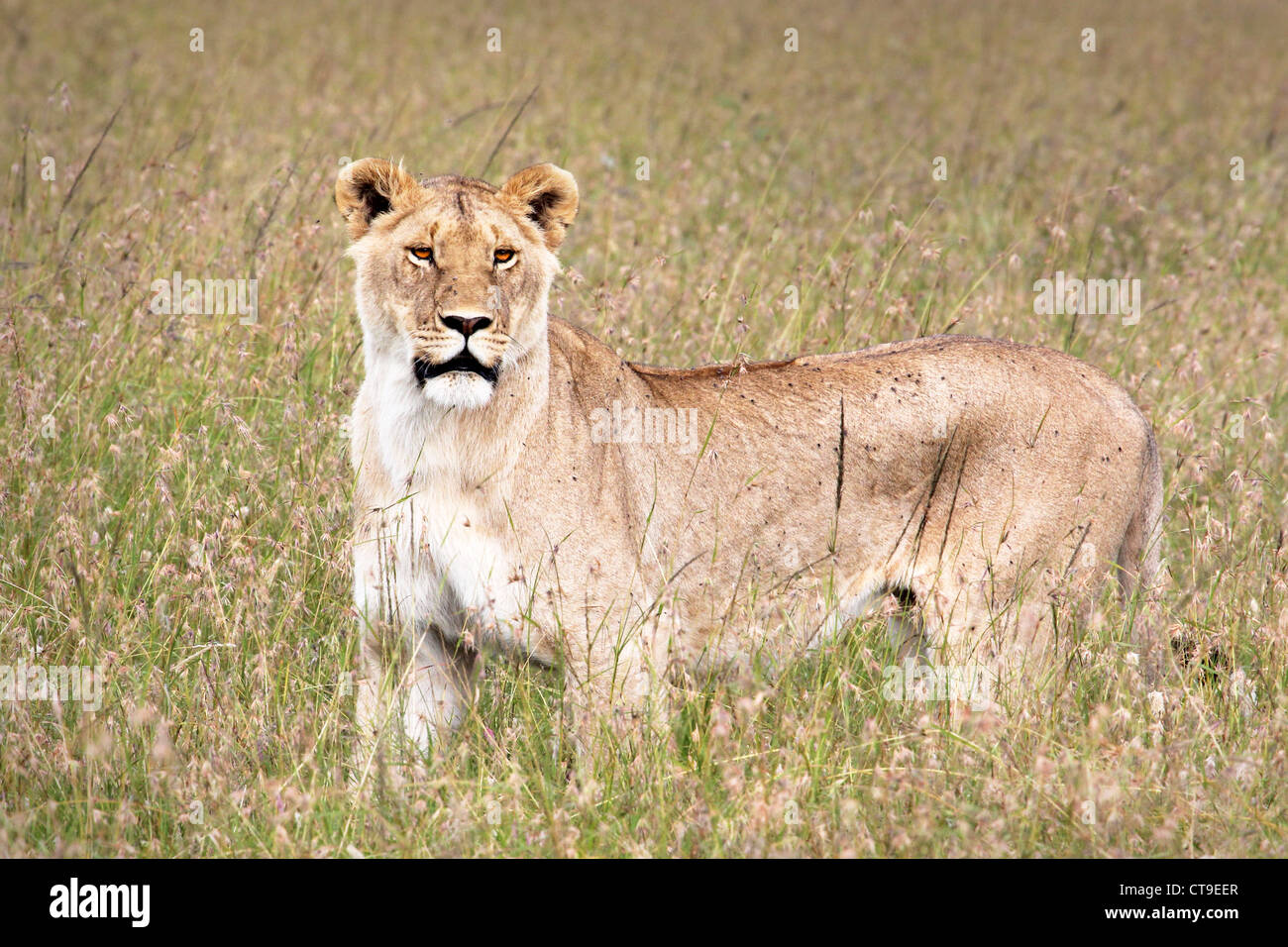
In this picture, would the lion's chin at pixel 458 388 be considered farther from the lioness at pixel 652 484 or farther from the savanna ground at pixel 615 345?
the savanna ground at pixel 615 345

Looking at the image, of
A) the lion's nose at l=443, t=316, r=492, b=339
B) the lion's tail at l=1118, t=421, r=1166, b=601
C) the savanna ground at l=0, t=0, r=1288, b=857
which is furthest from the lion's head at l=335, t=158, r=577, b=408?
the lion's tail at l=1118, t=421, r=1166, b=601

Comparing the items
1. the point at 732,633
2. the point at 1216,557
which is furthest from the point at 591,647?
the point at 1216,557

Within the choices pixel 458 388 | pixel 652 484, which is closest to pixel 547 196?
pixel 458 388

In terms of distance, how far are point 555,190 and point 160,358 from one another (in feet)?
7.85

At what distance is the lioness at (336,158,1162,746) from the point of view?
3.90 meters

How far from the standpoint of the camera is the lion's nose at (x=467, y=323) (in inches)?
149

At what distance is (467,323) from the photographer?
3795 mm

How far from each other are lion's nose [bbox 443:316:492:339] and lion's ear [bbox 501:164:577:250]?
1.96 feet

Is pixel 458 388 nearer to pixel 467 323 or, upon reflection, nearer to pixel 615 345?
pixel 467 323

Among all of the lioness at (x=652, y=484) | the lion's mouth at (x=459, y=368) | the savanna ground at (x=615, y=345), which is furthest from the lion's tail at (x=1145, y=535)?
the lion's mouth at (x=459, y=368)

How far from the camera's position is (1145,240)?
326 inches

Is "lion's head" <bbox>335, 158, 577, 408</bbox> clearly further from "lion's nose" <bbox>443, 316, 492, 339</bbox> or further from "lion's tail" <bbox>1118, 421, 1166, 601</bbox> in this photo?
"lion's tail" <bbox>1118, 421, 1166, 601</bbox>

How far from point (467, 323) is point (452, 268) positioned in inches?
8.9
